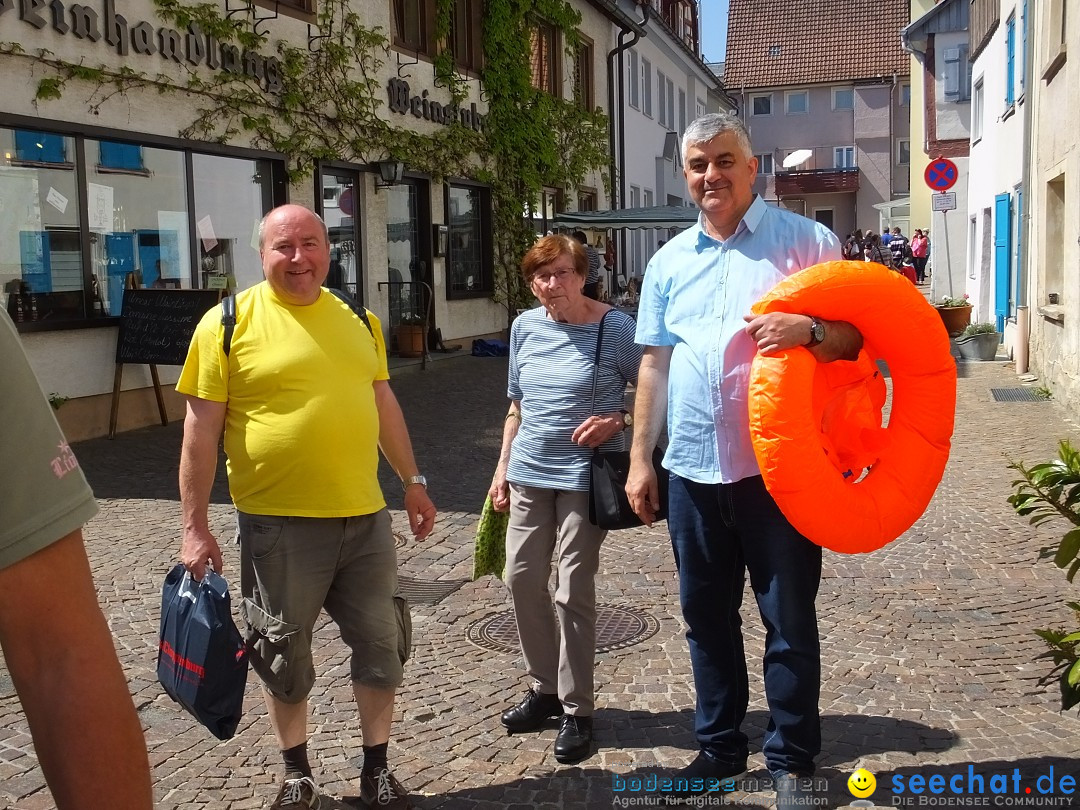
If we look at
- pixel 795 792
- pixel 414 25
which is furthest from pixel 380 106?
pixel 795 792

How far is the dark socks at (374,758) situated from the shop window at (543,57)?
60.4 ft

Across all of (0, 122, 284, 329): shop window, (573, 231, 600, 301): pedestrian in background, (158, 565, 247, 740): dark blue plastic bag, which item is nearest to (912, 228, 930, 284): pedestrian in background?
(0, 122, 284, 329): shop window

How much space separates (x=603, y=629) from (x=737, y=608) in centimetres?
166

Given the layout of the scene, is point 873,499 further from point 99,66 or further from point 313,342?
point 99,66

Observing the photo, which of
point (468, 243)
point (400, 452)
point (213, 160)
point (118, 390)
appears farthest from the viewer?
point (468, 243)

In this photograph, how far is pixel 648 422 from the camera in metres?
3.61

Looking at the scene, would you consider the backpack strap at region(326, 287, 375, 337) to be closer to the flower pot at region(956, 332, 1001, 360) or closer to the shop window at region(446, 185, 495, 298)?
the shop window at region(446, 185, 495, 298)

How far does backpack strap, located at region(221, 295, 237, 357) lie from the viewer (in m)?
3.36

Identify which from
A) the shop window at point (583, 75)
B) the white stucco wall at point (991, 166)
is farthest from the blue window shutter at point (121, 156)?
the shop window at point (583, 75)

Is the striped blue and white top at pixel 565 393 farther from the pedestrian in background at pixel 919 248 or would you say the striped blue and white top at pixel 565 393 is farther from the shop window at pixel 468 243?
the pedestrian in background at pixel 919 248

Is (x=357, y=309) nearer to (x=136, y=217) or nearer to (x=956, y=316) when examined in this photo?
(x=136, y=217)

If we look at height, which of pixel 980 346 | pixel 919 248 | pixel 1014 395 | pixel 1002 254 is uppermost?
pixel 919 248

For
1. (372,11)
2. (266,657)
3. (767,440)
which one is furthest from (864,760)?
(372,11)

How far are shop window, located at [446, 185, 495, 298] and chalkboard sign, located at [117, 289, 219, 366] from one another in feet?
25.4
